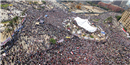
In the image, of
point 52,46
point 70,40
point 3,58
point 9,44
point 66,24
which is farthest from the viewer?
point 66,24

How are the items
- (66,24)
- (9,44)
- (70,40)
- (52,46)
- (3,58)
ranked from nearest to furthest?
(3,58), (9,44), (52,46), (70,40), (66,24)

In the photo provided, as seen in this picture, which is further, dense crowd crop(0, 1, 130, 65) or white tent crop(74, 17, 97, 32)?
white tent crop(74, 17, 97, 32)

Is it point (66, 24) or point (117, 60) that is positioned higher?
point (66, 24)

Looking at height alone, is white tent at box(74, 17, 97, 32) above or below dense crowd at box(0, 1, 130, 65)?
above

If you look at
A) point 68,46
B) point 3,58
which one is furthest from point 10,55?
point 68,46

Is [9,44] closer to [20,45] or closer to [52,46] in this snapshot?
[20,45]

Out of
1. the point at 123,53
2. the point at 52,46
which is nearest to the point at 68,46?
the point at 52,46

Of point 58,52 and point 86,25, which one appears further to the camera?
point 86,25

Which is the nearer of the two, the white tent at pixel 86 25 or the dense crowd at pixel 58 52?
the dense crowd at pixel 58 52

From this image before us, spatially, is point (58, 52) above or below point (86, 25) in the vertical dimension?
below

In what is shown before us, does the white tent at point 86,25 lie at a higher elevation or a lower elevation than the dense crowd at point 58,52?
higher

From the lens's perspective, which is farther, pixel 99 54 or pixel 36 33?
pixel 36 33
